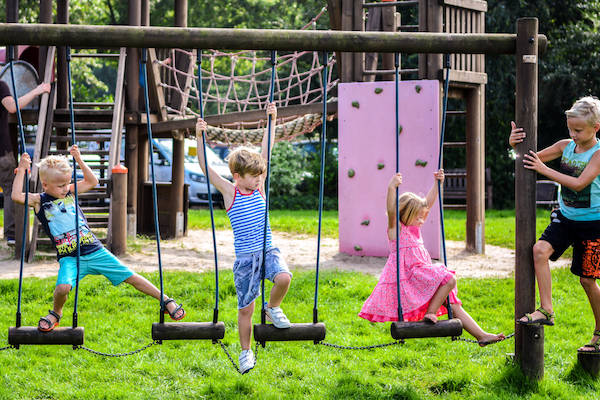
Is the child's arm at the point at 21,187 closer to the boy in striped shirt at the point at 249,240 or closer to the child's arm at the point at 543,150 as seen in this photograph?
the boy in striped shirt at the point at 249,240

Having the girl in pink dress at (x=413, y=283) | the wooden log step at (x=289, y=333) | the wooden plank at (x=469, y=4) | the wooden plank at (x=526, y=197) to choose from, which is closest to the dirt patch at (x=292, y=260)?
the wooden plank at (x=469, y=4)

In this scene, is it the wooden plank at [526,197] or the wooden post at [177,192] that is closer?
the wooden plank at [526,197]

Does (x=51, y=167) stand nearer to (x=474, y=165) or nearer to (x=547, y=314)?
(x=547, y=314)

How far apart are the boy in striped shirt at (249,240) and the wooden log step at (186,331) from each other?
21 cm

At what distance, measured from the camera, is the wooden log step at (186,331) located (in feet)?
12.9

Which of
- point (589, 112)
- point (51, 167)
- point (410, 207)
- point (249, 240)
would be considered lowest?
point (249, 240)

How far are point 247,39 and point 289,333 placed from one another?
1.62 meters

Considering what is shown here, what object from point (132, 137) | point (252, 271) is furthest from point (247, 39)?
point (132, 137)

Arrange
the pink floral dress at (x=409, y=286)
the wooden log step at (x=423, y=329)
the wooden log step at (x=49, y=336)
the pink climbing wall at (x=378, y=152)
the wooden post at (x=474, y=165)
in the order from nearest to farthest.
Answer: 1. the wooden log step at (x=49, y=336)
2. the wooden log step at (x=423, y=329)
3. the pink floral dress at (x=409, y=286)
4. the pink climbing wall at (x=378, y=152)
5. the wooden post at (x=474, y=165)

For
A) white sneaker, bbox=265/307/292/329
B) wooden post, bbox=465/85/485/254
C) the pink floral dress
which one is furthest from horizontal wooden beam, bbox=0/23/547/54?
wooden post, bbox=465/85/485/254

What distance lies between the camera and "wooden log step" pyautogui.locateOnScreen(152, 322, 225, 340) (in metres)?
3.95

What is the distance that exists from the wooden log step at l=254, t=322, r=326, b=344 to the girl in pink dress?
45 centimetres

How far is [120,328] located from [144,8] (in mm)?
6393

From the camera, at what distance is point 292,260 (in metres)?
8.80
